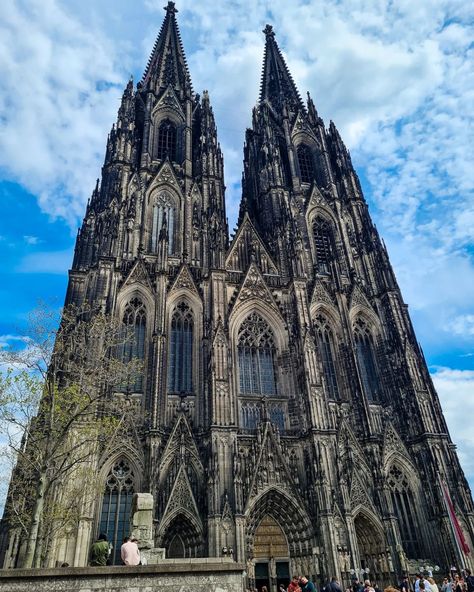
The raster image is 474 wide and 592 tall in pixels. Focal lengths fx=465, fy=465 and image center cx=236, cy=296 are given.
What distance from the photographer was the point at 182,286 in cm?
2650

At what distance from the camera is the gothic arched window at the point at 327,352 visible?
2602 centimetres

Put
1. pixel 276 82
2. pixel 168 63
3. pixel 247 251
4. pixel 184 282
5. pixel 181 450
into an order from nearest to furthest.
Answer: pixel 181 450, pixel 184 282, pixel 247 251, pixel 168 63, pixel 276 82

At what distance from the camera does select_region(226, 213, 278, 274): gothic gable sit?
29188 millimetres

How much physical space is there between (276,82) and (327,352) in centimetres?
2829

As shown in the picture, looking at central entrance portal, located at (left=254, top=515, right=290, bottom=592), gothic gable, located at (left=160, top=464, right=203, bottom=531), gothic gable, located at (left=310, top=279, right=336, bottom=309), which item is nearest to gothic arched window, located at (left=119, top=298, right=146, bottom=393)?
gothic gable, located at (left=160, top=464, right=203, bottom=531)

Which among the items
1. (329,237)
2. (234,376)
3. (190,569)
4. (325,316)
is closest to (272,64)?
(329,237)

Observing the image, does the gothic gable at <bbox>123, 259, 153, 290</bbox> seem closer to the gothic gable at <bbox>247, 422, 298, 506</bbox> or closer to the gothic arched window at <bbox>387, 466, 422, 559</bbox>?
the gothic gable at <bbox>247, 422, 298, 506</bbox>

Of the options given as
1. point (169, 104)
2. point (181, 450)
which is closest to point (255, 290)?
point (181, 450)

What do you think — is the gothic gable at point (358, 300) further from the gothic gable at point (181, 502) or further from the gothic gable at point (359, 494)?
the gothic gable at point (181, 502)

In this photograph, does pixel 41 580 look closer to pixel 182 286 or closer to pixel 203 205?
pixel 182 286

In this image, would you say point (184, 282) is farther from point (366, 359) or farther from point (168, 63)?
point (168, 63)

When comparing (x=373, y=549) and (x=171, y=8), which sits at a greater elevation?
(x=171, y=8)

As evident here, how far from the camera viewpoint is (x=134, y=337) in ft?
80.5

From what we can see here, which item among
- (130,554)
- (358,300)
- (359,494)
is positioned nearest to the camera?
(130,554)
